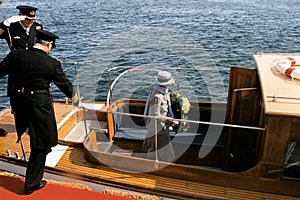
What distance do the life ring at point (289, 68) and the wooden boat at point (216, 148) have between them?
60mm

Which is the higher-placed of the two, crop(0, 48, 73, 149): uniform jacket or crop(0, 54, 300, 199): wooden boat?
crop(0, 48, 73, 149): uniform jacket

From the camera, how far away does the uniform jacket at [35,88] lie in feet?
11.8

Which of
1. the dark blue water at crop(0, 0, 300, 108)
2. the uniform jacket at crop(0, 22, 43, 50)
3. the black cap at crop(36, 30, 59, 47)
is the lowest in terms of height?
the dark blue water at crop(0, 0, 300, 108)

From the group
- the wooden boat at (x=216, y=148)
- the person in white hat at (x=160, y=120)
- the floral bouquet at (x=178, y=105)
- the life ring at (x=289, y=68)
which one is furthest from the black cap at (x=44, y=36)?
the life ring at (x=289, y=68)

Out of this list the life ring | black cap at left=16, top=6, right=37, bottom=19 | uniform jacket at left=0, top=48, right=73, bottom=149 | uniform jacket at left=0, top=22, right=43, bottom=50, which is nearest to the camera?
uniform jacket at left=0, top=48, right=73, bottom=149

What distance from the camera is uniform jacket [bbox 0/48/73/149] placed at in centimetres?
361

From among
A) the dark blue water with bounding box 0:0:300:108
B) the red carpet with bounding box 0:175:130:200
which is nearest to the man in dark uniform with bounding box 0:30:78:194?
the red carpet with bounding box 0:175:130:200

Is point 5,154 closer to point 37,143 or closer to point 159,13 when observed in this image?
point 37,143

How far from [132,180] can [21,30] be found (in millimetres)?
2883

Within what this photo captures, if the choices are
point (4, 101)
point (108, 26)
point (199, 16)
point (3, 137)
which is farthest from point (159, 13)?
point (3, 137)

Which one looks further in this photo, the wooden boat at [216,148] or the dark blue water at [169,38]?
the dark blue water at [169,38]

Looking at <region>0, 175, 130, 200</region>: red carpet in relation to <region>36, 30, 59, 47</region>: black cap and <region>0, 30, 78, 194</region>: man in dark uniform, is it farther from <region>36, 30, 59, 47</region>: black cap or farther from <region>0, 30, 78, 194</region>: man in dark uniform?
<region>36, 30, 59, 47</region>: black cap

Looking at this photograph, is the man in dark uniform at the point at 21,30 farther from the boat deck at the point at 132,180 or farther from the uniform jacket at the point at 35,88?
the boat deck at the point at 132,180

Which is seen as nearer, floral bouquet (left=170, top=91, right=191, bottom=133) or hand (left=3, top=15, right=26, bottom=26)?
hand (left=3, top=15, right=26, bottom=26)
